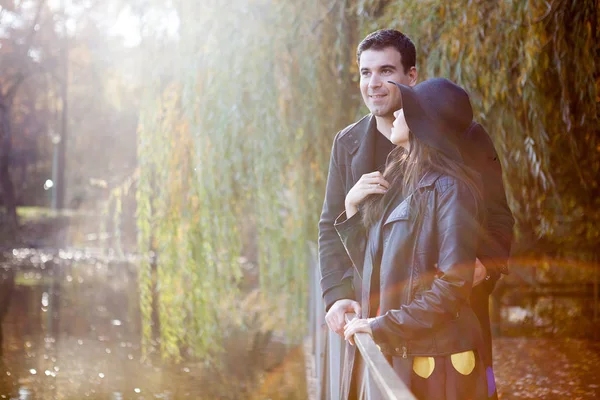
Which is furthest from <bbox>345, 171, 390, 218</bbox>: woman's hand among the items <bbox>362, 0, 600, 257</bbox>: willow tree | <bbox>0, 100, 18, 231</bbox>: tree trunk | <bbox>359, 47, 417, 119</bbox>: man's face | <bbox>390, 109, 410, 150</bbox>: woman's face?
<bbox>0, 100, 18, 231</bbox>: tree trunk

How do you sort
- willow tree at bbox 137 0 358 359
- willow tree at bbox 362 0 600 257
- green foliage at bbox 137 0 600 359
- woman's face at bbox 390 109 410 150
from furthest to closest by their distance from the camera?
willow tree at bbox 137 0 358 359 → green foliage at bbox 137 0 600 359 → willow tree at bbox 362 0 600 257 → woman's face at bbox 390 109 410 150

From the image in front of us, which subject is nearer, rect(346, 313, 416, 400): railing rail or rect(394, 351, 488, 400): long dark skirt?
rect(346, 313, 416, 400): railing rail

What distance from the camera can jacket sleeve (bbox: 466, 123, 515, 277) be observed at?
2.46m

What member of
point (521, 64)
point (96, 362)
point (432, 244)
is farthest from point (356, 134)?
point (96, 362)

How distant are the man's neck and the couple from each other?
22 cm

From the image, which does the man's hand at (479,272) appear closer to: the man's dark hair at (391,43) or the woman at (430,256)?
the woman at (430,256)

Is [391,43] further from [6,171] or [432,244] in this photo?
[6,171]

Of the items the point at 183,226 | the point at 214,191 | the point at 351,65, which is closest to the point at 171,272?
the point at 183,226

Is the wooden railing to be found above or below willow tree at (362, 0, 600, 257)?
below

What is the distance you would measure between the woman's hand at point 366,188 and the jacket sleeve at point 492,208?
0.28 m

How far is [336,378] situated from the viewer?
3.73 m

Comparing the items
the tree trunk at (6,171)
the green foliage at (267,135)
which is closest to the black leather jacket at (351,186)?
the green foliage at (267,135)

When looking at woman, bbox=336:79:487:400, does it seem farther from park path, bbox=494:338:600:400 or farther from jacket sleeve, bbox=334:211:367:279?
park path, bbox=494:338:600:400

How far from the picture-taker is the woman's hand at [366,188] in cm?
245
